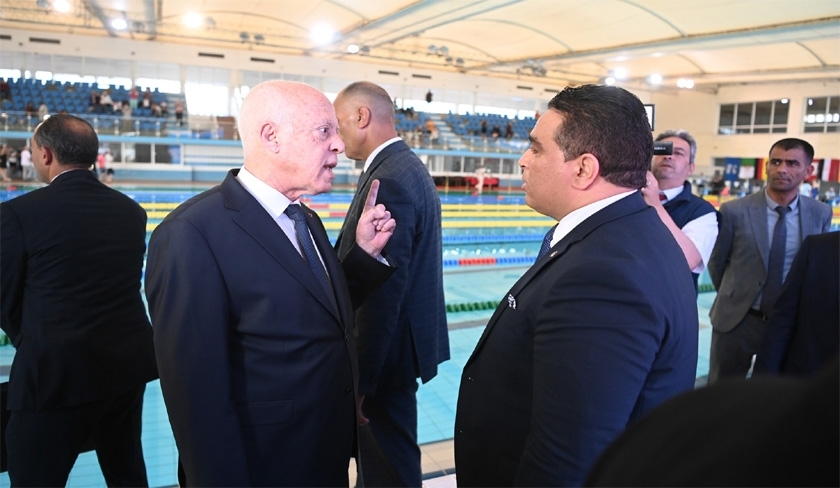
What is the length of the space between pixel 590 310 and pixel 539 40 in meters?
22.3

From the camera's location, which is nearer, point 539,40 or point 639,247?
point 639,247

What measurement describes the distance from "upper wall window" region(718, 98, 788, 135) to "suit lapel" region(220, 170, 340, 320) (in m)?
30.8

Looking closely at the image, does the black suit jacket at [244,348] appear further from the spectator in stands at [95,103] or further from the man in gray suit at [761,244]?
the spectator in stands at [95,103]

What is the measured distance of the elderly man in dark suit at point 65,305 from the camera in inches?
86.0

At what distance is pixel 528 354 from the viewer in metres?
1.45

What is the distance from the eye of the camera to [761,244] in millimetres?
3387

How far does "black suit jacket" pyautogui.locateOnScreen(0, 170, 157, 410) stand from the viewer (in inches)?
85.9

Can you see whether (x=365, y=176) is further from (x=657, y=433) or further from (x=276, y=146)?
(x=657, y=433)

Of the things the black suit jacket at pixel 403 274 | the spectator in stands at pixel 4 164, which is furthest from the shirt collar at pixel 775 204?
the spectator in stands at pixel 4 164

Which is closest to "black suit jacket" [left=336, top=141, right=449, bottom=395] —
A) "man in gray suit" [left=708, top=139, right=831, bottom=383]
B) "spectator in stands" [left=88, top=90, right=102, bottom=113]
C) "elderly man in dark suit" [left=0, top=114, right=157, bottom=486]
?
"elderly man in dark suit" [left=0, top=114, right=157, bottom=486]

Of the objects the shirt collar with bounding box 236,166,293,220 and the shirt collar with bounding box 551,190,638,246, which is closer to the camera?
the shirt collar with bounding box 551,190,638,246

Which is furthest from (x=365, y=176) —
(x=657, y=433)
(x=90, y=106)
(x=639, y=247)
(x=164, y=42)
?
(x=164, y=42)

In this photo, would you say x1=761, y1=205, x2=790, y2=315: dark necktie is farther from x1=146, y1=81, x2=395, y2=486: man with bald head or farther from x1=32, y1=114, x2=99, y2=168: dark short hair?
x1=32, y1=114, x2=99, y2=168: dark short hair

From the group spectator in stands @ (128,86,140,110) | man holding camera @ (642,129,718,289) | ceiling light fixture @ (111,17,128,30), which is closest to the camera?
man holding camera @ (642,129,718,289)
